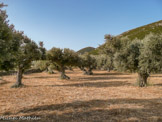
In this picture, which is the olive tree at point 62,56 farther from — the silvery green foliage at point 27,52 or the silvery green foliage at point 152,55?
the silvery green foliage at point 152,55

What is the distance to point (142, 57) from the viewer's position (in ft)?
51.9

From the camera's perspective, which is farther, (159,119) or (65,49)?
(65,49)

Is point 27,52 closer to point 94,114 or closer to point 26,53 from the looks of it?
point 26,53

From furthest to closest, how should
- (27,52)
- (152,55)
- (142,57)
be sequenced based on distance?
1. (27,52)
2. (142,57)
3. (152,55)

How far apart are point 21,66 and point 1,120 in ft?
42.9

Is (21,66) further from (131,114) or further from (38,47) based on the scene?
(131,114)

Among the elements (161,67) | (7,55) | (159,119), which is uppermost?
(7,55)

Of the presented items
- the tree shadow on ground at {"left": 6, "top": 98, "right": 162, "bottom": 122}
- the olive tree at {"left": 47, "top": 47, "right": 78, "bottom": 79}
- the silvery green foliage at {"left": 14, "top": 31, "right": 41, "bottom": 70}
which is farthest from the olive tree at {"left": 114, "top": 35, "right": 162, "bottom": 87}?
the olive tree at {"left": 47, "top": 47, "right": 78, "bottom": 79}

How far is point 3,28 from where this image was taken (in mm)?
6473

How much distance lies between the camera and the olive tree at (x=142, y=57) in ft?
47.9

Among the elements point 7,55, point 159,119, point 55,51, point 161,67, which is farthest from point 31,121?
point 55,51

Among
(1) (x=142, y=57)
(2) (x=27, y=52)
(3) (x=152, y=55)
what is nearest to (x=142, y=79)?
(1) (x=142, y=57)

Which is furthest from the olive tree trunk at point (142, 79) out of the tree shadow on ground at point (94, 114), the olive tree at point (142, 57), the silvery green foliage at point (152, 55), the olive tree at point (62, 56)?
the olive tree at point (62, 56)

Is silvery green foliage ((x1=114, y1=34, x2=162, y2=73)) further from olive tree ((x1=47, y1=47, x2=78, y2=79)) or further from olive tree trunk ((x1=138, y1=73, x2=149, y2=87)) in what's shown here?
olive tree ((x1=47, y1=47, x2=78, y2=79))
